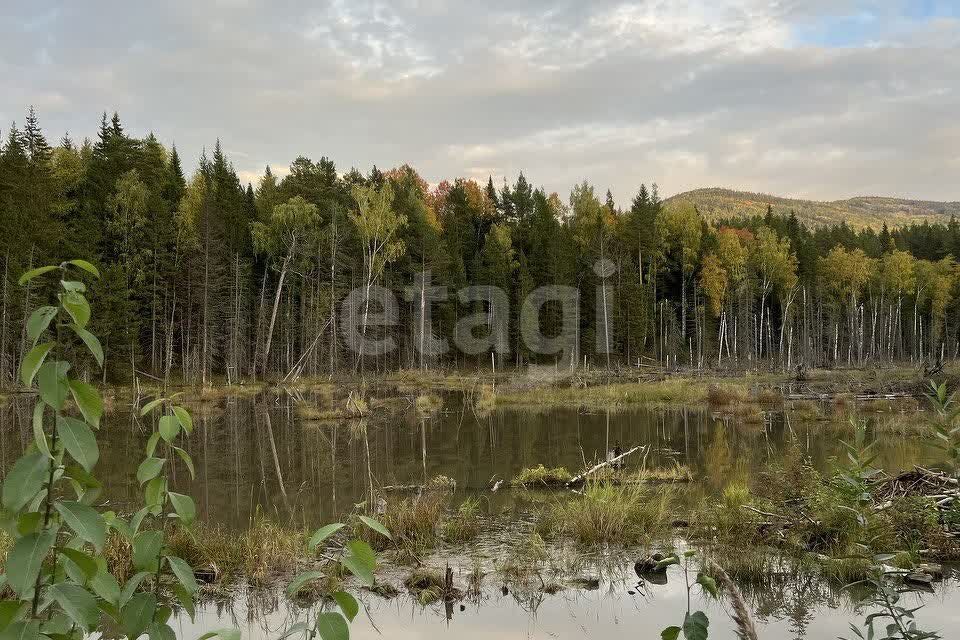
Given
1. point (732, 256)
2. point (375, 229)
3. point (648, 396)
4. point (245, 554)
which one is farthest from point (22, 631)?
point (732, 256)

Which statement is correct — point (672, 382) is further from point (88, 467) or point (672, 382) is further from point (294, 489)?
point (88, 467)

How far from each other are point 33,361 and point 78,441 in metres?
0.19

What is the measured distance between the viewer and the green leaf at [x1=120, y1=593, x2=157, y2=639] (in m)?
1.78

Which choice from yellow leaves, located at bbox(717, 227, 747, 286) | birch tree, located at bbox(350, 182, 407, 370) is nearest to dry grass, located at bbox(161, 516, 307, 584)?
birch tree, located at bbox(350, 182, 407, 370)

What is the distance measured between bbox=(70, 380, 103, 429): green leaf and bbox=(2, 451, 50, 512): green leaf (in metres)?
0.12

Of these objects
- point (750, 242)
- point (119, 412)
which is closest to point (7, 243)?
point (119, 412)

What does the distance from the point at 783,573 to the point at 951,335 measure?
95.8 meters

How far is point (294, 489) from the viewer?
504 inches

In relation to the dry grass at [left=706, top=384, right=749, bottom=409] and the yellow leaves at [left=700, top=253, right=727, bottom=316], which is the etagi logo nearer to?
the yellow leaves at [left=700, top=253, right=727, bottom=316]

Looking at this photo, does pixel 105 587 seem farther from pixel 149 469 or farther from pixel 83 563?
pixel 149 469

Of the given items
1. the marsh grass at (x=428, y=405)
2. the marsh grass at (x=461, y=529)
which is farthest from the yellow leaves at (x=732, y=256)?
the marsh grass at (x=461, y=529)

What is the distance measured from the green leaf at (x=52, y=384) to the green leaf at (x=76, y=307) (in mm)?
109

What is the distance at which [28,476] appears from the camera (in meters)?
1.45

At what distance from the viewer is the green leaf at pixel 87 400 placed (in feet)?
5.01
